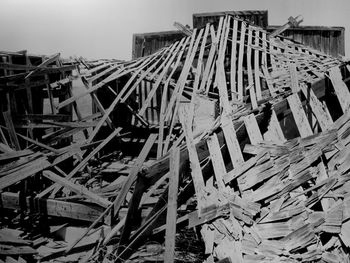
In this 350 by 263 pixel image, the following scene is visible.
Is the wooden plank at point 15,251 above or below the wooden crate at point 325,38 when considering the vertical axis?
below

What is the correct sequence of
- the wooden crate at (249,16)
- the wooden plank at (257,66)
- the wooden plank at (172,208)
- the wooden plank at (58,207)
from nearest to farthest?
1. the wooden plank at (172,208)
2. the wooden plank at (58,207)
3. the wooden plank at (257,66)
4. the wooden crate at (249,16)

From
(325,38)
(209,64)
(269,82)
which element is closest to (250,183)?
(269,82)

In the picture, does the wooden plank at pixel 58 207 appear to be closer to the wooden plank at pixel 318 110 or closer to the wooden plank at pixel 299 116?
the wooden plank at pixel 299 116

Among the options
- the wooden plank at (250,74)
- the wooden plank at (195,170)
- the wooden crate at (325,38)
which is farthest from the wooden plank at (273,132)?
the wooden crate at (325,38)

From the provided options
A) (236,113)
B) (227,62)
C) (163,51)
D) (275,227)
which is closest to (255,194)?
(275,227)

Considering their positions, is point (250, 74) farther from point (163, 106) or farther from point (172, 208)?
point (172, 208)

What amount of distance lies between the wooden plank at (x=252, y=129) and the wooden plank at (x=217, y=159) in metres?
0.53

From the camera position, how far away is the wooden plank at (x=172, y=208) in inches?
161

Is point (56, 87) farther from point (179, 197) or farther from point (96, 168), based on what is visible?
point (179, 197)

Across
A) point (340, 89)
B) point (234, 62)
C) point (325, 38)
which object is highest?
point (325, 38)

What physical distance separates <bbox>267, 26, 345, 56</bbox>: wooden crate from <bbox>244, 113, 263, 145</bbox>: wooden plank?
1138 cm

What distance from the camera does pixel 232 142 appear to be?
4863 millimetres

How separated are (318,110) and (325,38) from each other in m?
11.4

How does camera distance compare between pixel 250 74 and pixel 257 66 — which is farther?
pixel 257 66
